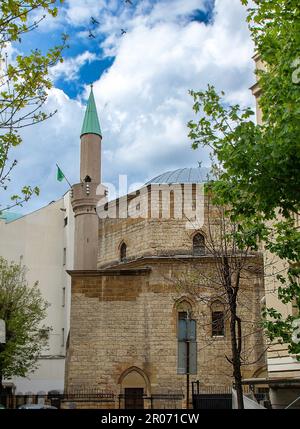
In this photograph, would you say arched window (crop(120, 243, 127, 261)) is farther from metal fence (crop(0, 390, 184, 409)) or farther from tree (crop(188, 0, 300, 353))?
tree (crop(188, 0, 300, 353))

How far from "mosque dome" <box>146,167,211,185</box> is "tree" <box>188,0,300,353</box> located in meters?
22.3

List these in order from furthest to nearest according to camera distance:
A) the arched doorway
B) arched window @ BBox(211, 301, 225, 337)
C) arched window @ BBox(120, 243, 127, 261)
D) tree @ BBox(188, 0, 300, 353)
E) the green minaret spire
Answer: the green minaret spire, arched window @ BBox(120, 243, 127, 261), arched window @ BBox(211, 301, 225, 337), the arched doorway, tree @ BBox(188, 0, 300, 353)

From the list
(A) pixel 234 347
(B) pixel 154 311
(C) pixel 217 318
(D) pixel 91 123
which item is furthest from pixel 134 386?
(D) pixel 91 123

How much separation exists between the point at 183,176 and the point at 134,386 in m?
12.4

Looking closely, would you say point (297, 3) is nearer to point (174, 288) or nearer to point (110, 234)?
point (174, 288)

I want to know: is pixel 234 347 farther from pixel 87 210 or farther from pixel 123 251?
pixel 87 210

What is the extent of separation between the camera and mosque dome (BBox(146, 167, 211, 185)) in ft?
105

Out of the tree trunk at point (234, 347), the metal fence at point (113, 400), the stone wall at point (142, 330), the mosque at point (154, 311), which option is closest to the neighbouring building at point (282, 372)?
the tree trunk at point (234, 347)

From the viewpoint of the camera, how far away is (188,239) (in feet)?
88.8

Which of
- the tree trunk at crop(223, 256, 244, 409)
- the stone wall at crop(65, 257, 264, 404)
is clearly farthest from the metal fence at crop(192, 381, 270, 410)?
the tree trunk at crop(223, 256, 244, 409)

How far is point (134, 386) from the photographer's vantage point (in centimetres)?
2448

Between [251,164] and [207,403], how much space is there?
17.4m
